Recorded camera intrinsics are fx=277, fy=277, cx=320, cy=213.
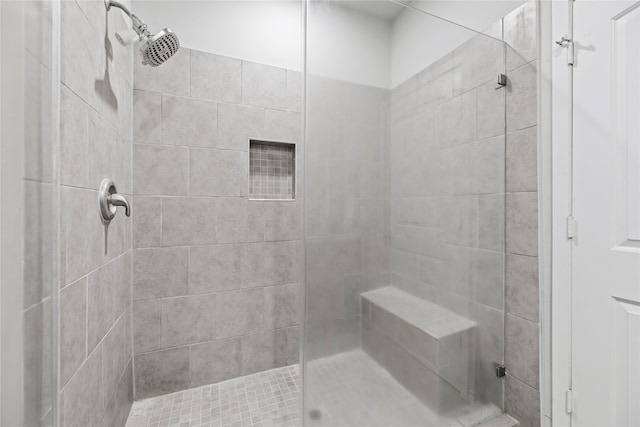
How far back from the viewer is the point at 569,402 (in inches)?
43.4

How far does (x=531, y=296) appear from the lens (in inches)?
46.6

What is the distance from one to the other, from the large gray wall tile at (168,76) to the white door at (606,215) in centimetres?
183

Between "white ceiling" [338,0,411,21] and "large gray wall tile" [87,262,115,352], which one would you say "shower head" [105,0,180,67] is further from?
"large gray wall tile" [87,262,115,352]

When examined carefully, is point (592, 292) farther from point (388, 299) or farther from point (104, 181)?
point (104, 181)

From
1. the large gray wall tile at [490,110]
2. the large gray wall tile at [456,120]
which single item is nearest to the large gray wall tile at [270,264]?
the large gray wall tile at [456,120]

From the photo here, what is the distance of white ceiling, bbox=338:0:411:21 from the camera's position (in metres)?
1.00

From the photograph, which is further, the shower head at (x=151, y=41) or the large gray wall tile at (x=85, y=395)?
the shower head at (x=151, y=41)

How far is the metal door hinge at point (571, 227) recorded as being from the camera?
1.08 metres

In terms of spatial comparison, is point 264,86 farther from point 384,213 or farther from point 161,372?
point 161,372

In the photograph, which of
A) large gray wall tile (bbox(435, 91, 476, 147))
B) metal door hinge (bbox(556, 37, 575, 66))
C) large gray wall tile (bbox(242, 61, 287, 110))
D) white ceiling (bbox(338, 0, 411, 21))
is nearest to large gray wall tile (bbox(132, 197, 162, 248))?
large gray wall tile (bbox(242, 61, 287, 110))

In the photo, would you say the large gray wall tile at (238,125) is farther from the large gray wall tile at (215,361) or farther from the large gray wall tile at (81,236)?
the large gray wall tile at (215,361)

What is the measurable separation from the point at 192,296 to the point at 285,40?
5.66ft

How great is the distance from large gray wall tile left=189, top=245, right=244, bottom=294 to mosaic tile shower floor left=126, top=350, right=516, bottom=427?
1.90 ft

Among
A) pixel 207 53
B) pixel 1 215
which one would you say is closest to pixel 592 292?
pixel 1 215
